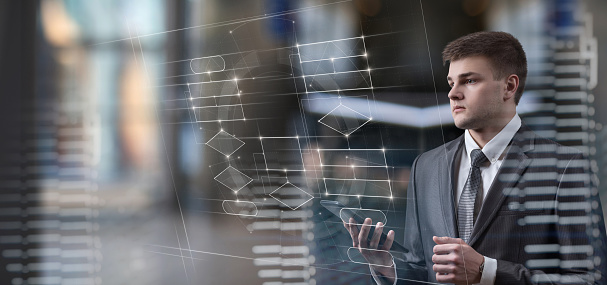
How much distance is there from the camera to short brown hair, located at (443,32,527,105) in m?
0.76

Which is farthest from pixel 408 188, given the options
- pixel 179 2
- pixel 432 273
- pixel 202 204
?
pixel 179 2

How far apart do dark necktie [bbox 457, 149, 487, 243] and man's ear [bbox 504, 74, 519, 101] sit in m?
0.10

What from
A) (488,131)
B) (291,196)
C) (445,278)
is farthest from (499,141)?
(291,196)

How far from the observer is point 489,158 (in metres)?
0.79

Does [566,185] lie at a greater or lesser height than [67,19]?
lesser

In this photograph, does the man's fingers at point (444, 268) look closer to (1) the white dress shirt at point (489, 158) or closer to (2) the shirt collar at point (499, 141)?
(1) the white dress shirt at point (489, 158)

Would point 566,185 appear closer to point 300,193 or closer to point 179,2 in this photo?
point 300,193

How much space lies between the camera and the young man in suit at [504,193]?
0.74 meters

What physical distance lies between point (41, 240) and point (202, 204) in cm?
46

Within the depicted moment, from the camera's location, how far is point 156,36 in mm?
1065

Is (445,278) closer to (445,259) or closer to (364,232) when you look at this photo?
(445,259)

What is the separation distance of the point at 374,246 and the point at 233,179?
32 centimetres

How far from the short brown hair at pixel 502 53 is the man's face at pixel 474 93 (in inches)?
0.4

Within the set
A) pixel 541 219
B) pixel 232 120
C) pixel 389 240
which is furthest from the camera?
pixel 232 120
